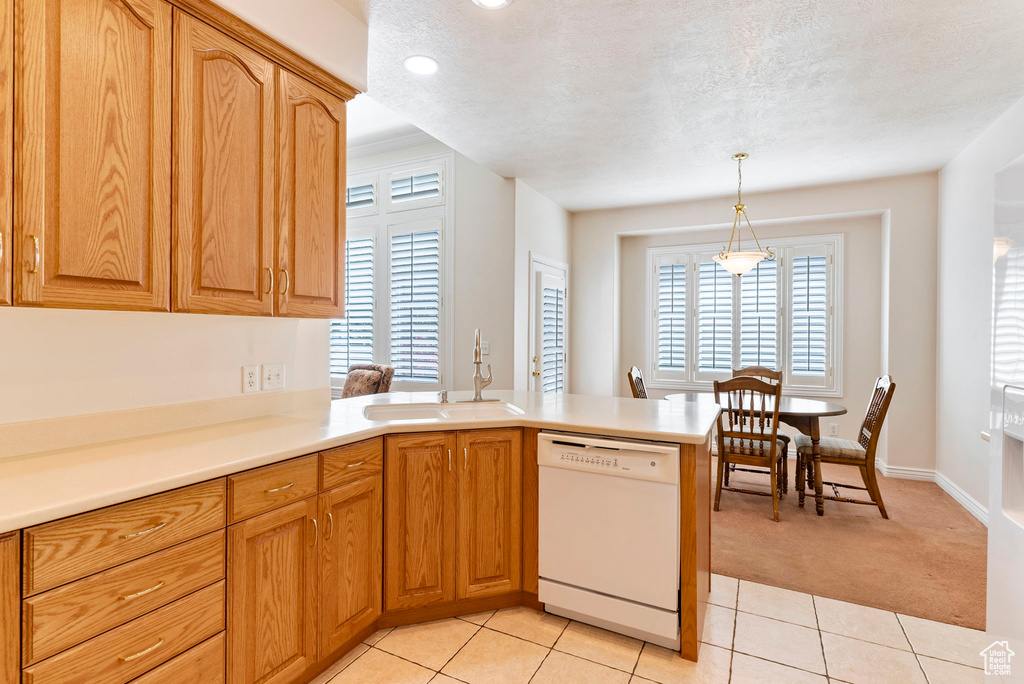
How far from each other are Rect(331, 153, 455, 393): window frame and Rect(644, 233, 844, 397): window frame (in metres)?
2.46

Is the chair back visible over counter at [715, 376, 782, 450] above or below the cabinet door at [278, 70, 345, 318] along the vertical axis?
below

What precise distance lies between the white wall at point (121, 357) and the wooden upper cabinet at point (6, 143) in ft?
1.13

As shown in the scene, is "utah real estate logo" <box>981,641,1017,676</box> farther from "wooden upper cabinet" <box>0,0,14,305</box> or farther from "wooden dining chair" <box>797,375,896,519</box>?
"wooden upper cabinet" <box>0,0,14,305</box>

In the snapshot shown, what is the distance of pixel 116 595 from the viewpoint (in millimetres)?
1181

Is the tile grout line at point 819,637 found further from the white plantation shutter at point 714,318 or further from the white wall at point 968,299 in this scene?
the white plantation shutter at point 714,318

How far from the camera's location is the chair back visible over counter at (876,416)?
3319mm

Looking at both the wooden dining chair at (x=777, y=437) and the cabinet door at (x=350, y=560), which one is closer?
the cabinet door at (x=350, y=560)

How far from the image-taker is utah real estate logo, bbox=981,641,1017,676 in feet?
4.05

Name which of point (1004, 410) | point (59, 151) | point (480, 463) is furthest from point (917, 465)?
point (59, 151)

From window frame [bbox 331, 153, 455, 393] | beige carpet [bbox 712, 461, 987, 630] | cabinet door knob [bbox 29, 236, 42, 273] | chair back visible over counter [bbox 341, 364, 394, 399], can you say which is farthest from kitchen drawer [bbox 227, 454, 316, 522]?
window frame [bbox 331, 153, 455, 393]

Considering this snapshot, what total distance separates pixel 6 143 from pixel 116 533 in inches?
38.8

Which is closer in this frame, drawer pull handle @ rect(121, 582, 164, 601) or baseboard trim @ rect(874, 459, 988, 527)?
drawer pull handle @ rect(121, 582, 164, 601)

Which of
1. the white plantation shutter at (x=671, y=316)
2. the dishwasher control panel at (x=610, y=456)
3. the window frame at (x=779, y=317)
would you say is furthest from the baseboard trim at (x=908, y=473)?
the dishwasher control panel at (x=610, y=456)

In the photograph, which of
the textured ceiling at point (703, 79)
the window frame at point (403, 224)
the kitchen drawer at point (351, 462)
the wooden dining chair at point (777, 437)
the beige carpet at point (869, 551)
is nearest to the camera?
the kitchen drawer at point (351, 462)
